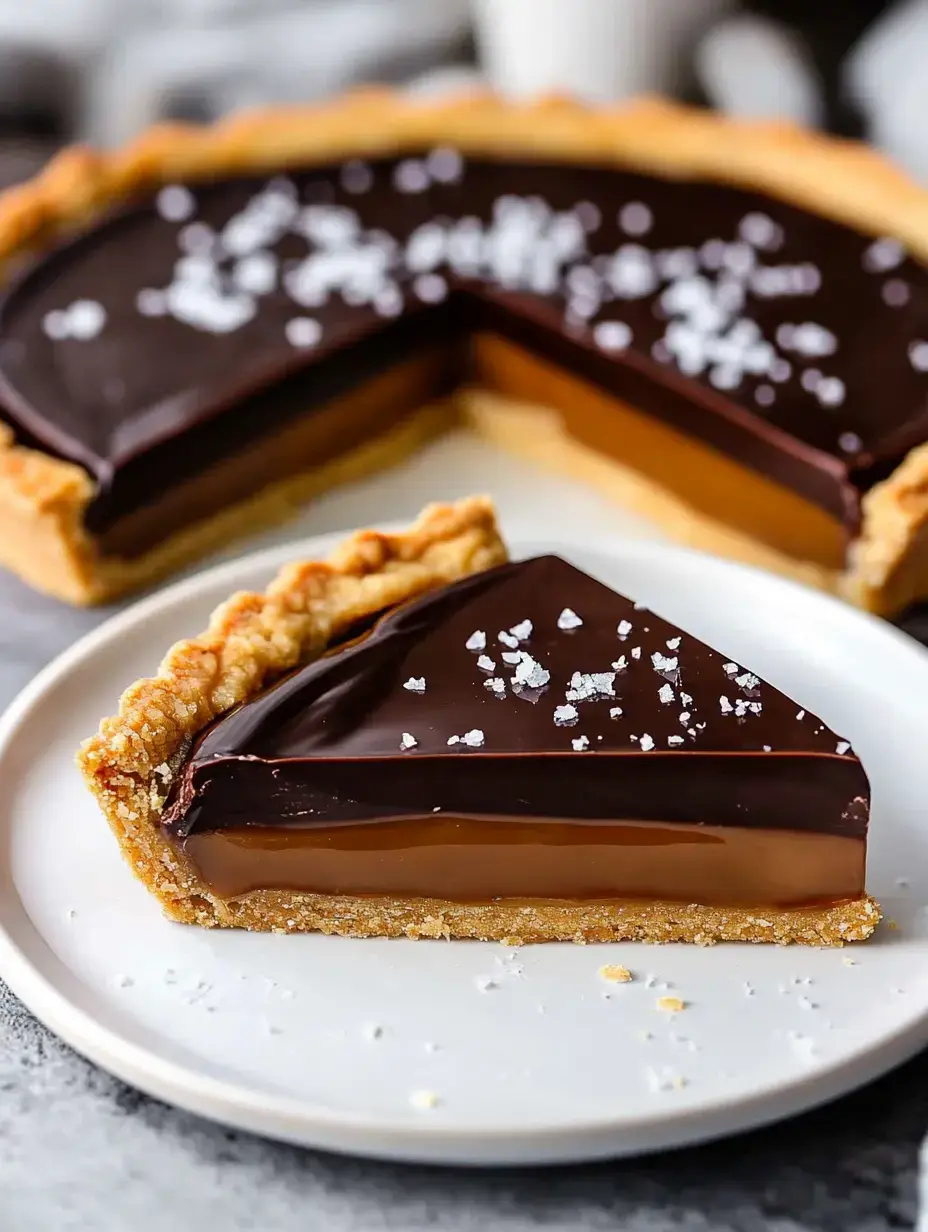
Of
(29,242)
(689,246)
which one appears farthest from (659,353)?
(29,242)

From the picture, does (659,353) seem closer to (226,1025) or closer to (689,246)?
(689,246)

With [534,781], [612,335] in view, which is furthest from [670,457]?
[534,781]

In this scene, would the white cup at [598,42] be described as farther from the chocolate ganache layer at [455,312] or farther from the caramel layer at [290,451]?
the caramel layer at [290,451]

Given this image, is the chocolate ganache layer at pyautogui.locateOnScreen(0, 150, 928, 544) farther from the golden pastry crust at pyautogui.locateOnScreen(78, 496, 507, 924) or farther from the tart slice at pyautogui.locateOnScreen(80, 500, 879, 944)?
the tart slice at pyautogui.locateOnScreen(80, 500, 879, 944)

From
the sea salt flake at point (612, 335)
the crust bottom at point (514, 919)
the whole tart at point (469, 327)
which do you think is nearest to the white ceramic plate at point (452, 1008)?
the crust bottom at point (514, 919)

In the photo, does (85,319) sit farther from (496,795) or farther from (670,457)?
(496,795)

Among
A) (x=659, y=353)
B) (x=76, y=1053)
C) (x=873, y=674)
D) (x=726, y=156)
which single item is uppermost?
(x=726, y=156)
